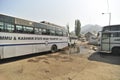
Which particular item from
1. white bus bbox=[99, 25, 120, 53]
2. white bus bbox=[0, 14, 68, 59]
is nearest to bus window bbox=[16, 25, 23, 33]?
white bus bbox=[0, 14, 68, 59]

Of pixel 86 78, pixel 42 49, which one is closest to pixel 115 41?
pixel 42 49

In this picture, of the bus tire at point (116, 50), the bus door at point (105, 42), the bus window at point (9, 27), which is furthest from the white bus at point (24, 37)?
the bus tire at point (116, 50)

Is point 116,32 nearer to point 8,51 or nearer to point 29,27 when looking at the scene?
point 29,27

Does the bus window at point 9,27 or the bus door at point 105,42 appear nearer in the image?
the bus window at point 9,27

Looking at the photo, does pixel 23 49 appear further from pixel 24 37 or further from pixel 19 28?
pixel 19 28

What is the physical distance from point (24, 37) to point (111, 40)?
10411mm

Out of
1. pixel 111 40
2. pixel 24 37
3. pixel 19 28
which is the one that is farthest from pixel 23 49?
pixel 111 40

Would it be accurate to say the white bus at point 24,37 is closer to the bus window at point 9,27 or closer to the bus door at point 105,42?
the bus window at point 9,27

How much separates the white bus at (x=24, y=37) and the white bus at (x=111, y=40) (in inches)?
231

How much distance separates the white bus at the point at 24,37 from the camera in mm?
9039

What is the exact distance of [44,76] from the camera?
22.6 ft

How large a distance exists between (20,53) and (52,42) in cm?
518

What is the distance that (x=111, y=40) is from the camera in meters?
15.1

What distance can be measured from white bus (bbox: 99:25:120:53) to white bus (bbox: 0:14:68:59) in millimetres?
5879
